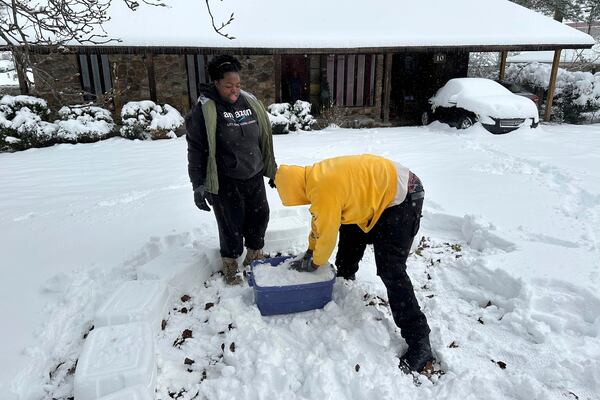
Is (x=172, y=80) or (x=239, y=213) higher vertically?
(x=172, y=80)

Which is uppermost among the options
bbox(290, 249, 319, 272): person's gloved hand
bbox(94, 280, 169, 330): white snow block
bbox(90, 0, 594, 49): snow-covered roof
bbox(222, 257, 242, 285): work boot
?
bbox(90, 0, 594, 49): snow-covered roof

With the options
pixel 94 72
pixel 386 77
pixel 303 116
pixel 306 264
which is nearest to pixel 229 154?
pixel 306 264

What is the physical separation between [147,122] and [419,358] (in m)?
8.53

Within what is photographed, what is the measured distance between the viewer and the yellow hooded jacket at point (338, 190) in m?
2.38

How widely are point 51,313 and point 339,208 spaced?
214cm

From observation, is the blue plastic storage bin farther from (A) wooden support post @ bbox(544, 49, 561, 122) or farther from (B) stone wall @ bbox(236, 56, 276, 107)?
(A) wooden support post @ bbox(544, 49, 561, 122)

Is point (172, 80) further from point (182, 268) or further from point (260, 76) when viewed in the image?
point (182, 268)

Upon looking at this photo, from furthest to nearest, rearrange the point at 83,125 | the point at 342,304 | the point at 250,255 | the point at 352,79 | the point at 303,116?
the point at 352,79 < the point at 303,116 < the point at 83,125 < the point at 250,255 < the point at 342,304

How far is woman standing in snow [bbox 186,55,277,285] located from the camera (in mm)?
2980

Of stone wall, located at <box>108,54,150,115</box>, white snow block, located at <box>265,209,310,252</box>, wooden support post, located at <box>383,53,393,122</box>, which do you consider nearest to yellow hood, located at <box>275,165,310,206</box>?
white snow block, located at <box>265,209,310,252</box>

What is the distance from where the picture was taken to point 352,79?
1391 centimetres

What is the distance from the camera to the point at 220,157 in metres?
3.12

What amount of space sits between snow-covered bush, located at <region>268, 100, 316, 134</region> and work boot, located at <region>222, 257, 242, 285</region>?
6988mm

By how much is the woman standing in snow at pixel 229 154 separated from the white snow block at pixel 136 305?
64 cm
